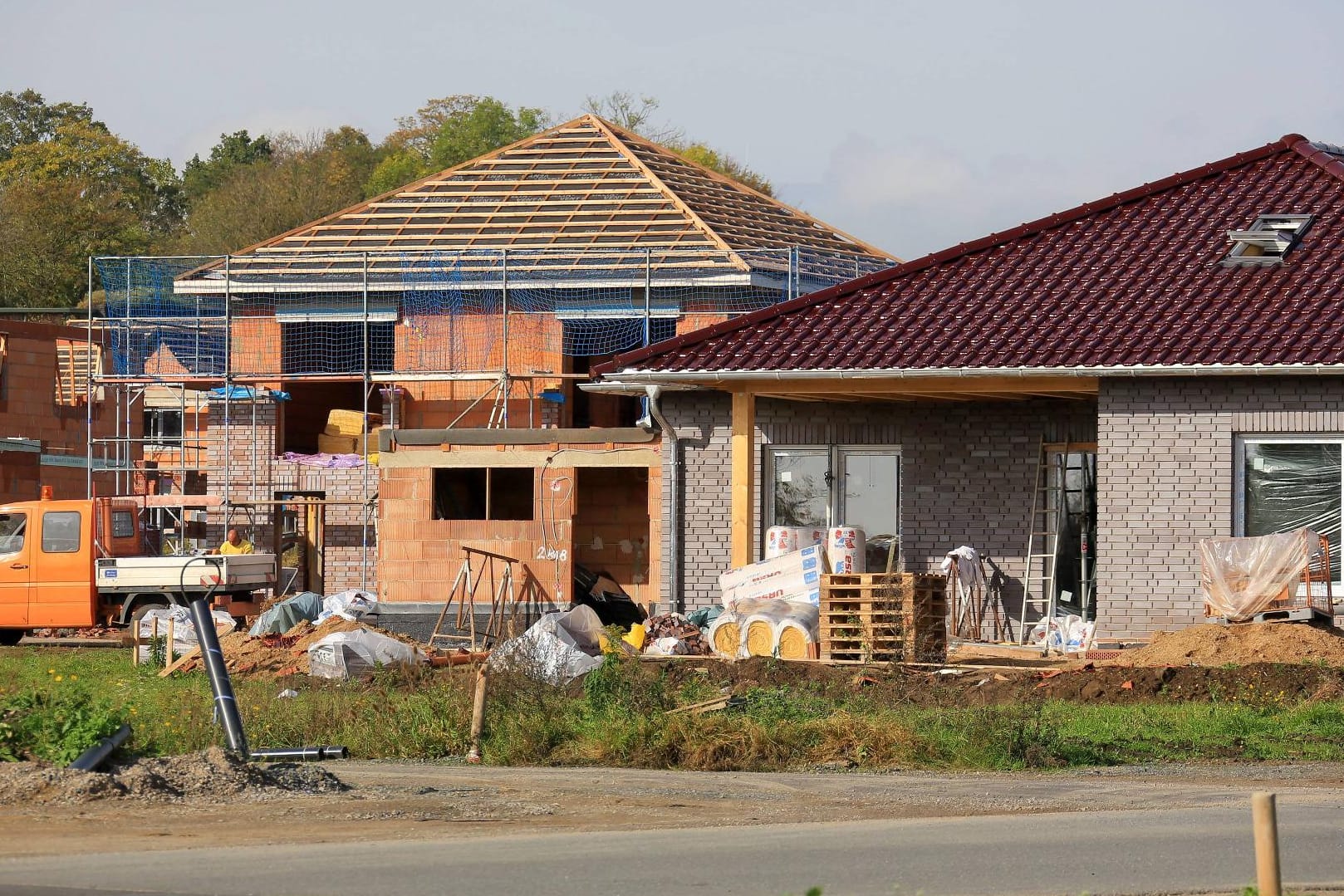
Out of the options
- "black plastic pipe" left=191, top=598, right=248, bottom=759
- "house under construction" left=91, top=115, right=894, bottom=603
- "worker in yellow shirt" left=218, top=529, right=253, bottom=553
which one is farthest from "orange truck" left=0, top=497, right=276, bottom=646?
"black plastic pipe" left=191, top=598, right=248, bottom=759

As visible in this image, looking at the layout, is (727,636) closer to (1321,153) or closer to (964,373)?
(964,373)

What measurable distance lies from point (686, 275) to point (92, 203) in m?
46.2

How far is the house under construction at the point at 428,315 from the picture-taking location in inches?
1244

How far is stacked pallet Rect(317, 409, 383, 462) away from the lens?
3291cm

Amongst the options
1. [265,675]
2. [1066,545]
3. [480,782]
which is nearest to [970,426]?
[1066,545]

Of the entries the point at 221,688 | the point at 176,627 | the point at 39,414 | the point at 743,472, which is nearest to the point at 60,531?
the point at 176,627

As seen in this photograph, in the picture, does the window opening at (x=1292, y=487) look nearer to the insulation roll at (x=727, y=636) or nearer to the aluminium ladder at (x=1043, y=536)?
the aluminium ladder at (x=1043, y=536)

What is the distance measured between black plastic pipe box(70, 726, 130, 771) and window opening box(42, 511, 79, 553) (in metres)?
15.0

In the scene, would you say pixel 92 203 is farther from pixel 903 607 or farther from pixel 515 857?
pixel 515 857

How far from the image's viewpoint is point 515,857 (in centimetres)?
929

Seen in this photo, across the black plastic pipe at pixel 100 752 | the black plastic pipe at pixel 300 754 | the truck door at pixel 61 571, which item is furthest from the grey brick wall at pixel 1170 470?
the truck door at pixel 61 571

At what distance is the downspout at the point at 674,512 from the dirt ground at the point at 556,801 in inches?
323

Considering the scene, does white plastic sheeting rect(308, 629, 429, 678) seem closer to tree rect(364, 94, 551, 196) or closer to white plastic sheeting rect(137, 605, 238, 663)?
white plastic sheeting rect(137, 605, 238, 663)

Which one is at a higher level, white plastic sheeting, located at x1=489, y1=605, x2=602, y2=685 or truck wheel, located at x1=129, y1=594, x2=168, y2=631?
white plastic sheeting, located at x1=489, y1=605, x2=602, y2=685
